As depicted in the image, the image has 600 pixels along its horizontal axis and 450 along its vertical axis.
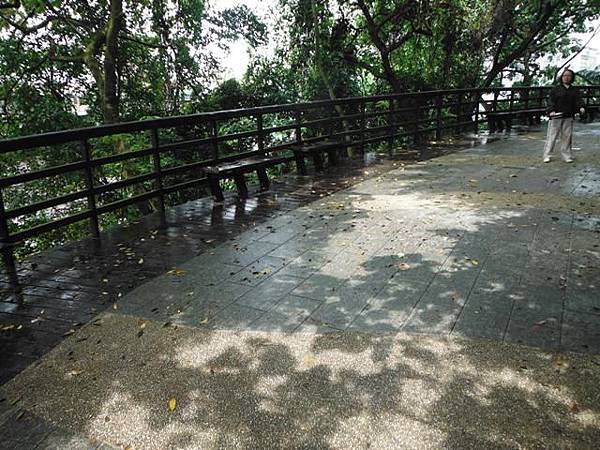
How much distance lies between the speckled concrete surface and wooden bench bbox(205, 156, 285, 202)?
385cm

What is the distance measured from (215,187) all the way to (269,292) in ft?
11.2

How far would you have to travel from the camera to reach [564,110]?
886cm

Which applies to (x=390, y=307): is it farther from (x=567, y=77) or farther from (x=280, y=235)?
(x=567, y=77)

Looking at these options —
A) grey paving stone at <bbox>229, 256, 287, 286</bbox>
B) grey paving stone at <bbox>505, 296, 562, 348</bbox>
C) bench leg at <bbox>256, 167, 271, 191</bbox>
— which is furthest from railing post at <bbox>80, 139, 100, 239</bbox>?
grey paving stone at <bbox>505, 296, 562, 348</bbox>

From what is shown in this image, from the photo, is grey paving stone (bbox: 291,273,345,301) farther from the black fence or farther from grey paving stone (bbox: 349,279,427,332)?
the black fence

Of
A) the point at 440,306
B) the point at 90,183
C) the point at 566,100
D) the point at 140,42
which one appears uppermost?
the point at 140,42

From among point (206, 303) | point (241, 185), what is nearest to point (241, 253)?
point (206, 303)

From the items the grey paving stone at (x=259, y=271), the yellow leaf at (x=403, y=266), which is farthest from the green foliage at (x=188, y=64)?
the yellow leaf at (x=403, y=266)

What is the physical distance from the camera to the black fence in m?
5.05

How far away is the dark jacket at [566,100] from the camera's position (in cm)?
874

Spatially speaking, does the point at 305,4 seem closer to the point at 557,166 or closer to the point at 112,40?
the point at 112,40

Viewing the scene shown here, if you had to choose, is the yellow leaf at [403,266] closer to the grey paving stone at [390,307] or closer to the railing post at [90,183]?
the grey paving stone at [390,307]

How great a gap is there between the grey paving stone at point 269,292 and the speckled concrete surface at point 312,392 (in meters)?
0.47

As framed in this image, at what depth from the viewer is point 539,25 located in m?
15.9
